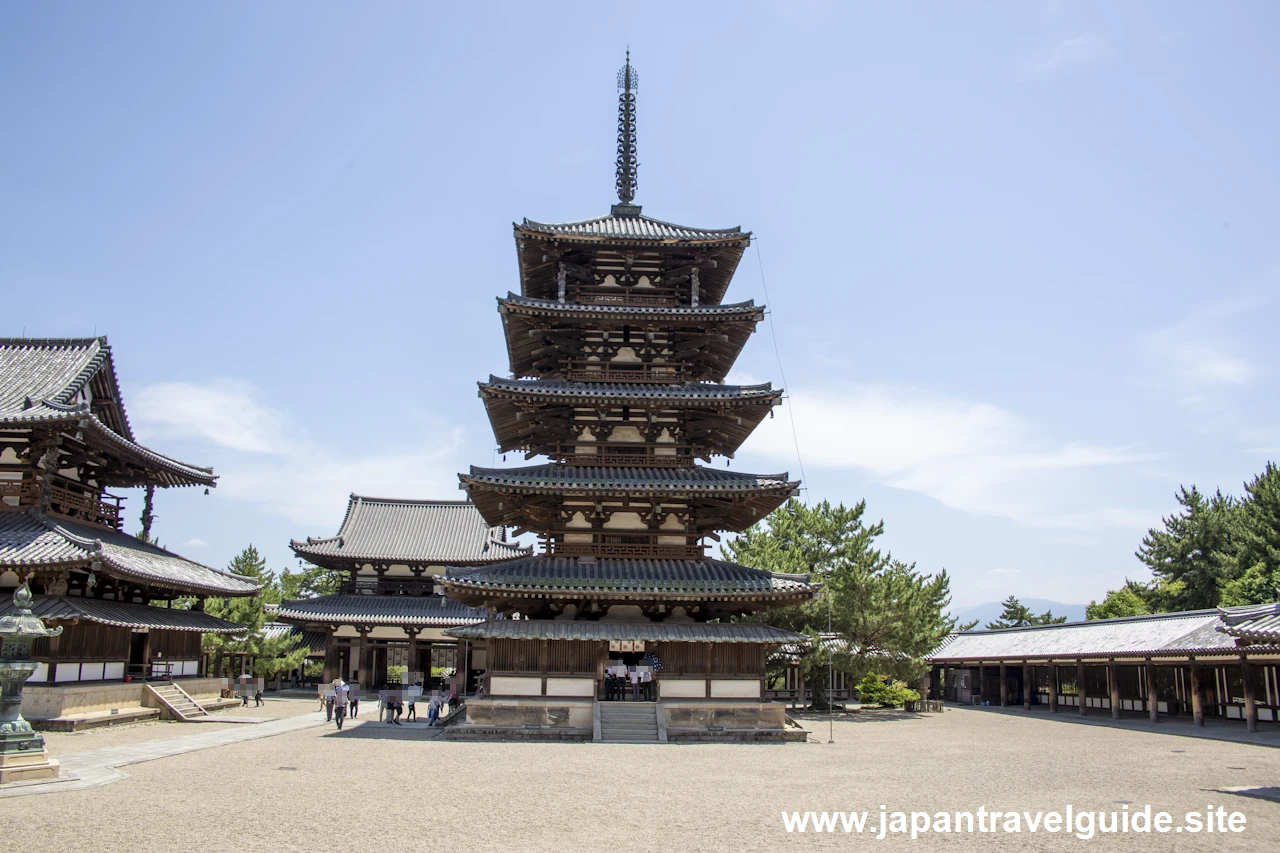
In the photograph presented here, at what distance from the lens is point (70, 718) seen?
26609 millimetres

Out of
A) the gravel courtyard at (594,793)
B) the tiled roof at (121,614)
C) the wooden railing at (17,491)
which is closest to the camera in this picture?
the gravel courtyard at (594,793)

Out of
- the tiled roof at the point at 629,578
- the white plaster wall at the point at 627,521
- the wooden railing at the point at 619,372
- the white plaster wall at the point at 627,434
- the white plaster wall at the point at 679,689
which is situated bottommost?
the white plaster wall at the point at 679,689

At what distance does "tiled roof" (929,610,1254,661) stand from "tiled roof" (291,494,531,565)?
29.6 m

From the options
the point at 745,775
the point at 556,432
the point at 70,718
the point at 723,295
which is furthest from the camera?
the point at 723,295

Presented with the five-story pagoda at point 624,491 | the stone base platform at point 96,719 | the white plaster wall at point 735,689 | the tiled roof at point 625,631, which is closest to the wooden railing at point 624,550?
the five-story pagoda at point 624,491

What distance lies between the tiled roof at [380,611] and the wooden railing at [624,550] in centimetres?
2047

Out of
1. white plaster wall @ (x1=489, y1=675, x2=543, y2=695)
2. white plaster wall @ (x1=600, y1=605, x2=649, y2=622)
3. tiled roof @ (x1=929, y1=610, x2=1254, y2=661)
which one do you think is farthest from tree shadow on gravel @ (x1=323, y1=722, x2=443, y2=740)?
tiled roof @ (x1=929, y1=610, x2=1254, y2=661)

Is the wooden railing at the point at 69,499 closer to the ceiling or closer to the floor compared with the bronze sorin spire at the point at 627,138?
closer to the floor

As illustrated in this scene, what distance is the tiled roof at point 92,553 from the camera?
2642cm

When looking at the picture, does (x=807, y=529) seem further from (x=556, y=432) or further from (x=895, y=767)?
(x=895, y=767)

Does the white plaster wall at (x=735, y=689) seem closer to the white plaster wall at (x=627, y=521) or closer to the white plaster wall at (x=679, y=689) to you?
the white plaster wall at (x=679, y=689)

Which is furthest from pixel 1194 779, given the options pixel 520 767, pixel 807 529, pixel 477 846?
pixel 807 529

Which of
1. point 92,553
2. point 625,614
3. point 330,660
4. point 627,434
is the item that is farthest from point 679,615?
point 330,660

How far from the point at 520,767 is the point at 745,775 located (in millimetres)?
5348
